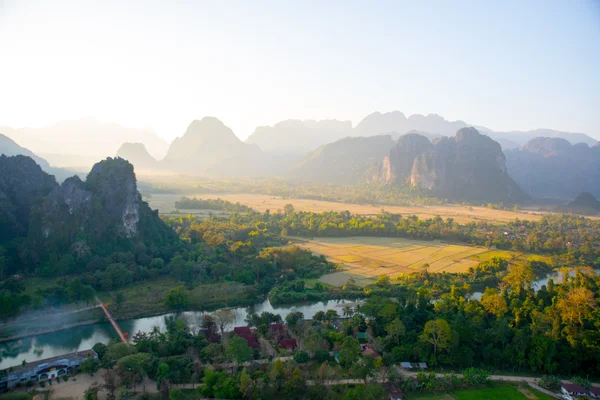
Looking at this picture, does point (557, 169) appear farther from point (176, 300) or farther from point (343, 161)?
point (176, 300)

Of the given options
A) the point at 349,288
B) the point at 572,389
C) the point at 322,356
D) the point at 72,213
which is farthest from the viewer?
the point at 72,213

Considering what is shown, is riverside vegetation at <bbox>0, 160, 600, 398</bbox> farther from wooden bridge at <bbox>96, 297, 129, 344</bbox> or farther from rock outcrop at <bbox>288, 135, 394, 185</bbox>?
rock outcrop at <bbox>288, 135, 394, 185</bbox>

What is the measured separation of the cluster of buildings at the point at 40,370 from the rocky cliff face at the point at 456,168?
6790 cm

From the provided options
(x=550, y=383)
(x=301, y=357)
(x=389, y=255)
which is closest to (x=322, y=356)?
(x=301, y=357)

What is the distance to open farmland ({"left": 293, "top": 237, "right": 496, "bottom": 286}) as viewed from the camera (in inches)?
1131

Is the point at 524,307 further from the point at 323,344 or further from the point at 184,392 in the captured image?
the point at 184,392

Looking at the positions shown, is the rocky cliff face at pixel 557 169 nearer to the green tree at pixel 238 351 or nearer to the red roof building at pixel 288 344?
the red roof building at pixel 288 344

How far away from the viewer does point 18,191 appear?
29578 millimetres

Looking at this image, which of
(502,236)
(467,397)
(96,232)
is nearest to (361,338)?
(467,397)

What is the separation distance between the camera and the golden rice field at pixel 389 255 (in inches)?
1132

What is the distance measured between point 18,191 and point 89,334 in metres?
16.4

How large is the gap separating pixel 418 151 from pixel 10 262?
73.7 m

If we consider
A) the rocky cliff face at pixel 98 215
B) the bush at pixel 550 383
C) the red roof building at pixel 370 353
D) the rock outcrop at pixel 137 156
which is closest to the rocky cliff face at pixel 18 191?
the rocky cliff face at pixel 98 215

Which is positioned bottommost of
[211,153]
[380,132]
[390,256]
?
[390,256]
